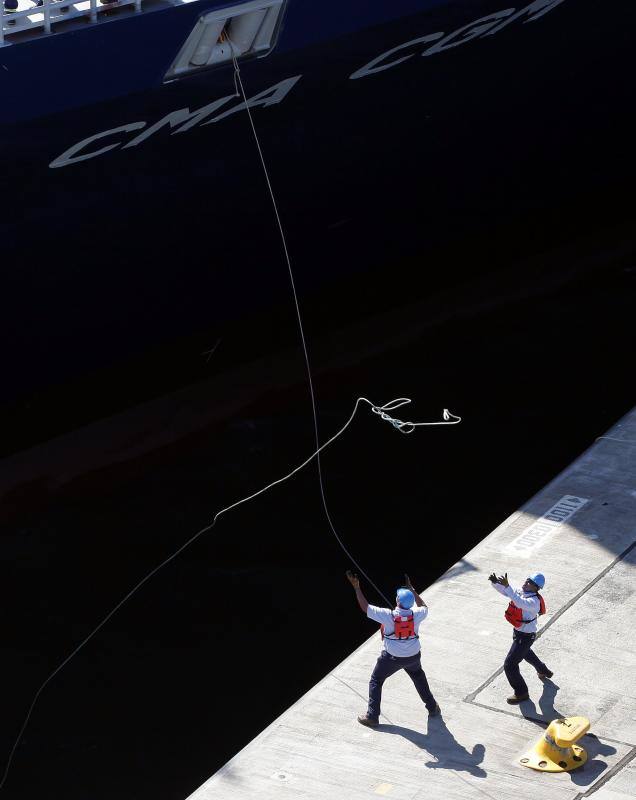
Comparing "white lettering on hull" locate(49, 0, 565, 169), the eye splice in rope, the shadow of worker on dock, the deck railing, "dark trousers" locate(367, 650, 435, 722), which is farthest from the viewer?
"white lettering on hull" locate(49, 0, 565, 169)

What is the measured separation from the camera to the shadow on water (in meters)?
10.0

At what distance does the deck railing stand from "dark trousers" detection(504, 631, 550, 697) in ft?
31.9

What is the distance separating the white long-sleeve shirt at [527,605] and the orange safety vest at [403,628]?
2.64ft

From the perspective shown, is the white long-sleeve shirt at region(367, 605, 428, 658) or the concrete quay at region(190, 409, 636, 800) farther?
the white long-sleeve shirt at region(367, 605, 428, 658)

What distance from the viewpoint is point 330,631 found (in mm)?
14359

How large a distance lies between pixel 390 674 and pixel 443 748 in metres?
0.76

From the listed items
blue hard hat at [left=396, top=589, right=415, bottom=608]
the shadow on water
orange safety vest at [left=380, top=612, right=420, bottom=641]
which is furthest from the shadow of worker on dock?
blue hard hat at [left=396, top=589, right=415, bottom=608]

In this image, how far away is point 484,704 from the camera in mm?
11031

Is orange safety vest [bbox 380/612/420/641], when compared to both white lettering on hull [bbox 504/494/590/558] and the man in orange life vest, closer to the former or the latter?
the man in orange life vest

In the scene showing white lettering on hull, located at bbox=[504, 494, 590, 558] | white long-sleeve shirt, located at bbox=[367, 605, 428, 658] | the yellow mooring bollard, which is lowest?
the yellow mooring bollard

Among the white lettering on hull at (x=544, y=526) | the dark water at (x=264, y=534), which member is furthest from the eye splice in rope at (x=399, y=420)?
the white lettering on hull at (x=544, y=526)

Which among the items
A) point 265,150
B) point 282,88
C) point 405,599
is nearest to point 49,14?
point 282,88

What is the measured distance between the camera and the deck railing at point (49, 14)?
15469mm

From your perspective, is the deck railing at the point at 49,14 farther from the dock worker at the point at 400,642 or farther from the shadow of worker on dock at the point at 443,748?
the shadow of worker on dock at the point at 443,748
